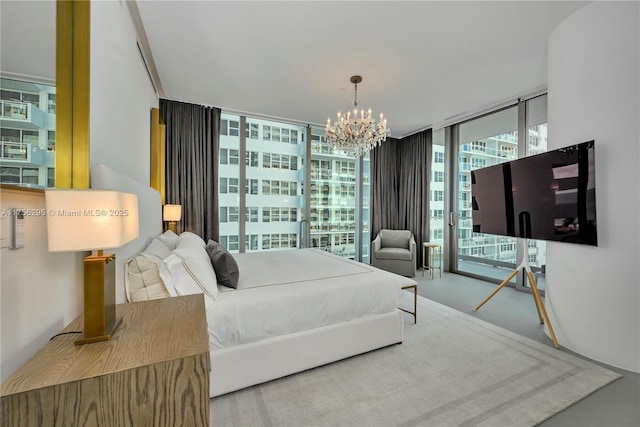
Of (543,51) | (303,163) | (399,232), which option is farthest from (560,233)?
(303,163)

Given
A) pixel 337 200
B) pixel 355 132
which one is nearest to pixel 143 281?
pixel 355 132

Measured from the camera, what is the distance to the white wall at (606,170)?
2.06m

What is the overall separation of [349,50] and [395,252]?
340 centimetres

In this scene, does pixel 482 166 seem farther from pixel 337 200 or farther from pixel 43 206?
pixel 43 206

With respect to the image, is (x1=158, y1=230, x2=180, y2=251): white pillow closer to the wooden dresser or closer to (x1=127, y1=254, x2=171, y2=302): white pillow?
(x1=127, y1=254, x2=171, y2=302): white pillow

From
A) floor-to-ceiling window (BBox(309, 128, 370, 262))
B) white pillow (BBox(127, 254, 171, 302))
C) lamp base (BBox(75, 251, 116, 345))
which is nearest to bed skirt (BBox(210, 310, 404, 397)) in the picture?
white pillow (BBox(127, 254, 171, 302))

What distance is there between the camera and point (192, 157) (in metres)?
4.28

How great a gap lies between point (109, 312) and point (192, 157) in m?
3.58

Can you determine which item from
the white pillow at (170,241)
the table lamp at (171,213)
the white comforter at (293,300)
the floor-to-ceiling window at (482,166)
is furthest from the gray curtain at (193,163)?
the floor-to-ceiling window at (482,166)

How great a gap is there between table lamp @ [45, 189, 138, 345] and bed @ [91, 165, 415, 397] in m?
0.54

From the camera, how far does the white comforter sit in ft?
5.80

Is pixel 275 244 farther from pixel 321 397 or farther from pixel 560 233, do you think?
pixel 560 233

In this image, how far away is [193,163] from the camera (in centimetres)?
429

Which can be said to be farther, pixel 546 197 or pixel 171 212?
pixel 171 212
